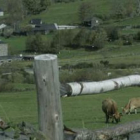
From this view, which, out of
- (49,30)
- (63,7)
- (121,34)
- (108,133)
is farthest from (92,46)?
(108,133)

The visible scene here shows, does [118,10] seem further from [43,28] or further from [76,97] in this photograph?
[76,97]

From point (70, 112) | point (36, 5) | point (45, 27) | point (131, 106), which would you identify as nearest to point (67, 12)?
point (36, 5)

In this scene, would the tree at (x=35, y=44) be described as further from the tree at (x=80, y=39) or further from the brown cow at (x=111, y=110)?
the brown cow at (x=111, y=110)

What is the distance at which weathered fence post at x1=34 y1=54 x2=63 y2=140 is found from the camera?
553 centimetres

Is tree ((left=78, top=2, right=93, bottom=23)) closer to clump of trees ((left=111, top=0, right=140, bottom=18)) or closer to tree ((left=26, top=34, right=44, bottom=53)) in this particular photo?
clump of trees ((left=111, top=0, right=140, bottom=18))

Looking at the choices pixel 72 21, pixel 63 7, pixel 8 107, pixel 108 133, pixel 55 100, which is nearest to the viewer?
pixel 55 100

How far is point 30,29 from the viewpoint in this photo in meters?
122

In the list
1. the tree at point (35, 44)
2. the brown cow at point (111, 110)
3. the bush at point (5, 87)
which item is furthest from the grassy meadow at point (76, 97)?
the tree at point (35, 44)

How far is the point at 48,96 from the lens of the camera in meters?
5.54

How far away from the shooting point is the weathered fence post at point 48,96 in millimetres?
5527

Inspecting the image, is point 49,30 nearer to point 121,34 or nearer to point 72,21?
point 72,21

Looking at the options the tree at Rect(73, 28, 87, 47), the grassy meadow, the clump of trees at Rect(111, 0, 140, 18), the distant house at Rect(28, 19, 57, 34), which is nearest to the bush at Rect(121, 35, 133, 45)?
the grassy meadow

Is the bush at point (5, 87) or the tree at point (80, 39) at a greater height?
the bush at point (5, 87)

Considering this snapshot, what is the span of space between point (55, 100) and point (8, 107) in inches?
683
